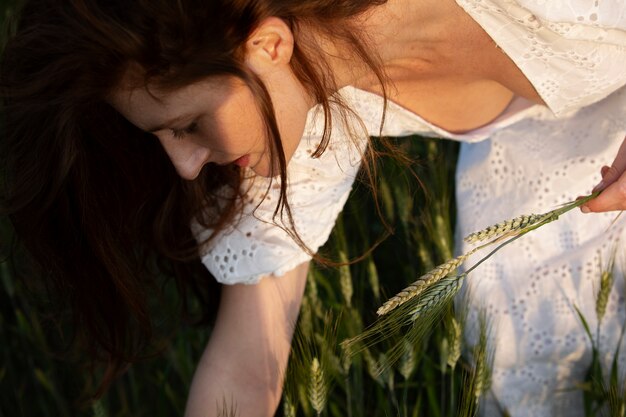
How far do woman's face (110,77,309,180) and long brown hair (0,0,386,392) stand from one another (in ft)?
0.08

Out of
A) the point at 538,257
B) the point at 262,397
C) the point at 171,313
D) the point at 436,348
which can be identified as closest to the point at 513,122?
the point at 538,257

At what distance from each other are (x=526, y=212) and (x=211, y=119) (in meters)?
0.74

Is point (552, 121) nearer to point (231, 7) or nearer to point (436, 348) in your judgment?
point (436, 348)

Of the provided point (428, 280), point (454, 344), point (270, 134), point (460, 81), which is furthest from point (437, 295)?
point (460, 81)

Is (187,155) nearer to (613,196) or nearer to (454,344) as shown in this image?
(454,344)

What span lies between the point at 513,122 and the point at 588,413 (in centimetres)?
55

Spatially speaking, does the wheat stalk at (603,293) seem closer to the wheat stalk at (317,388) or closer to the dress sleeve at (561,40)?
the dress sleeve at (561,40)

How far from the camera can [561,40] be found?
54.3 inches

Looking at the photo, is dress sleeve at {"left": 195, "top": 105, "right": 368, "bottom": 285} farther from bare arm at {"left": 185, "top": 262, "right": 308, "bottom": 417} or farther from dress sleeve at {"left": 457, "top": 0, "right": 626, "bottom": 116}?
dress sleeve at {"left": 457, "top": 0, "right": 626, "bottom": 116}

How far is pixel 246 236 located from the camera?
1.57 meters

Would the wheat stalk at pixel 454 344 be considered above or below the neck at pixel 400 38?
below

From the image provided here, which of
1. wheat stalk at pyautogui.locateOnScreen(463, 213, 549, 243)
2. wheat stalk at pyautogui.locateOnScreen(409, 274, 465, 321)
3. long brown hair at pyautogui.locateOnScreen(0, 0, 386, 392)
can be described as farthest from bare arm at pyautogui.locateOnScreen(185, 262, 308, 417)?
wheat stalk at pyautogui.locateOnScreen(463, 213, 549, 243)

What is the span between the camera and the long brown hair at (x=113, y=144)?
1.15 meters

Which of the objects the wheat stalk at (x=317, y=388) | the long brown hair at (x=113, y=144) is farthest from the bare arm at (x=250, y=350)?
the wheat stalk at (x=317, y=388)
